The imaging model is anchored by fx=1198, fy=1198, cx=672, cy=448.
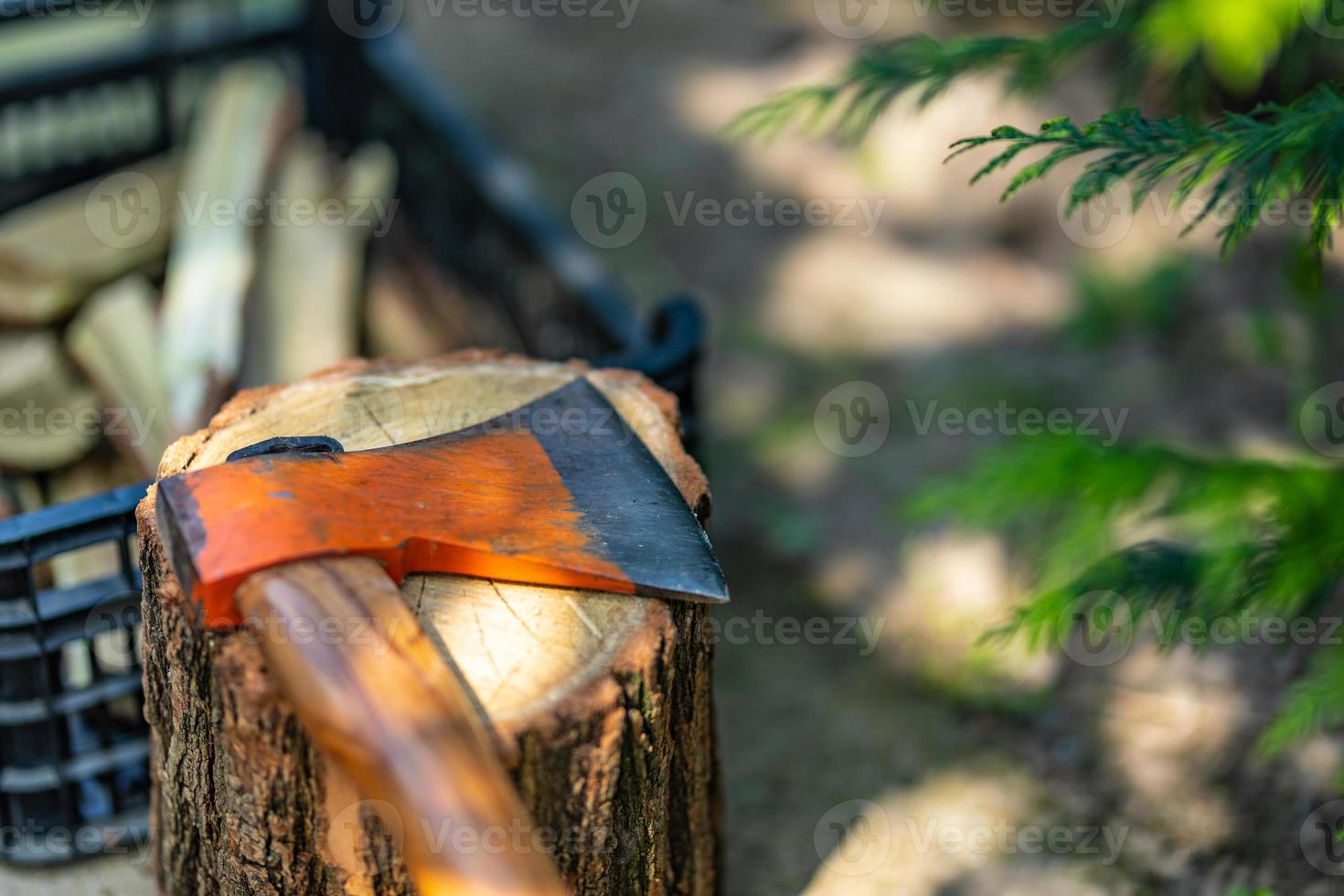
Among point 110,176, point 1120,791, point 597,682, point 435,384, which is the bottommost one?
point 1120,791

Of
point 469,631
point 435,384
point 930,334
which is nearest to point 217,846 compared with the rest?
point 469,631

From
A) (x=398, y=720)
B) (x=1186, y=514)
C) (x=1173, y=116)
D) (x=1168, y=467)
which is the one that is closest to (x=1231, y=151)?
(x=1173, y=116)

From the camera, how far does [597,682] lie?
1731 mm

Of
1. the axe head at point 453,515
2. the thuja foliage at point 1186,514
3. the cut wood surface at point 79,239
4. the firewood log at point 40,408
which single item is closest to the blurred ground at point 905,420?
the thuja foliage at point 1186,514

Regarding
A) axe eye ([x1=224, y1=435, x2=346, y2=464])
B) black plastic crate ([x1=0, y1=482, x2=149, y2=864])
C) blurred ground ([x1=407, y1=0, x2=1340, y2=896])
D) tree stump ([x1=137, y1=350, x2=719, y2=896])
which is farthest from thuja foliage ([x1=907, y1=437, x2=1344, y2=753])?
black plastic crate ([x1=0, y1=482, x2=149, y2=864])

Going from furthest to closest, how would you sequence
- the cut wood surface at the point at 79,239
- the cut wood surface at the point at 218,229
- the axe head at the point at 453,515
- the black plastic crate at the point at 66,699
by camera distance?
1. the cut wood surface at the point at 79,239
2. the cut wood surface at the point at 218,229
3. the black plastic crate at the point at 66,699
4. the axe head at the point at 453,515

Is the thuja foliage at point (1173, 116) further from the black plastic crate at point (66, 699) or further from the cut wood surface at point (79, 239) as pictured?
the cut wood surface at point (79, 239)

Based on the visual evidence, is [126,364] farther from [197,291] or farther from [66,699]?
[66,699]

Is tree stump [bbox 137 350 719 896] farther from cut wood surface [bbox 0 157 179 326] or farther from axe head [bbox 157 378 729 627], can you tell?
cut wood surface [bbox 0 157 179 326]

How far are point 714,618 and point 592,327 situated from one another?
1.03 meters

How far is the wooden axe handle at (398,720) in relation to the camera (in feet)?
4.78

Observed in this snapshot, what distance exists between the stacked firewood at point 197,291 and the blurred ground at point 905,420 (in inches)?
42.7

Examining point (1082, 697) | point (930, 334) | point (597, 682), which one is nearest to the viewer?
point (597, 682)

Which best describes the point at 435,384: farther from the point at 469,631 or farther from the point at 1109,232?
the point at 1109,232
